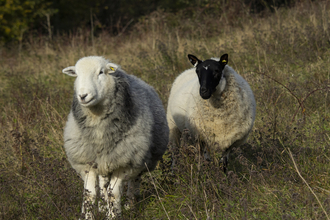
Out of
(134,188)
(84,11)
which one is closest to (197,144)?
(134,188)

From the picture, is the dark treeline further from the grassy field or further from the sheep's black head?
the sheep's black head

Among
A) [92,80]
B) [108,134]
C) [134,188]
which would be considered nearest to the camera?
[92,80]

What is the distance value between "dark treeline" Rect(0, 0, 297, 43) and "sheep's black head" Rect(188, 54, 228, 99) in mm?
5911

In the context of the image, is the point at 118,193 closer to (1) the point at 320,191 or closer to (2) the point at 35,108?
(1) the point at 320,191

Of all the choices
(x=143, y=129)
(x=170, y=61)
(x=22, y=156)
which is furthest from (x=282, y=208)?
(x=170, y=61)

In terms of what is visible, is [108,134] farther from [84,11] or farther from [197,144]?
Result: [84,11]

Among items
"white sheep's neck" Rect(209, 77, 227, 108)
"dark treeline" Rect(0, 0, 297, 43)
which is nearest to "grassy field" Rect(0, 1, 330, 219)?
"white sheep's neck" Rect(209, 77, 227, 108)

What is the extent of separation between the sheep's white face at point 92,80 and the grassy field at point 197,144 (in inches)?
35.2

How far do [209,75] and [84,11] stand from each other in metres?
20.5

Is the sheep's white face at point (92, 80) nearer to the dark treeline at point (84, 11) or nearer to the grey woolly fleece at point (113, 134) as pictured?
the grey woolly fleece at point (113, 134)

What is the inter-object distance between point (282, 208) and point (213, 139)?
1.95 metres

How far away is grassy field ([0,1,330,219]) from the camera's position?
11.0 feet

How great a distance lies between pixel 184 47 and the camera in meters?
9.17

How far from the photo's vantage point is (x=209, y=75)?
4.79 m
